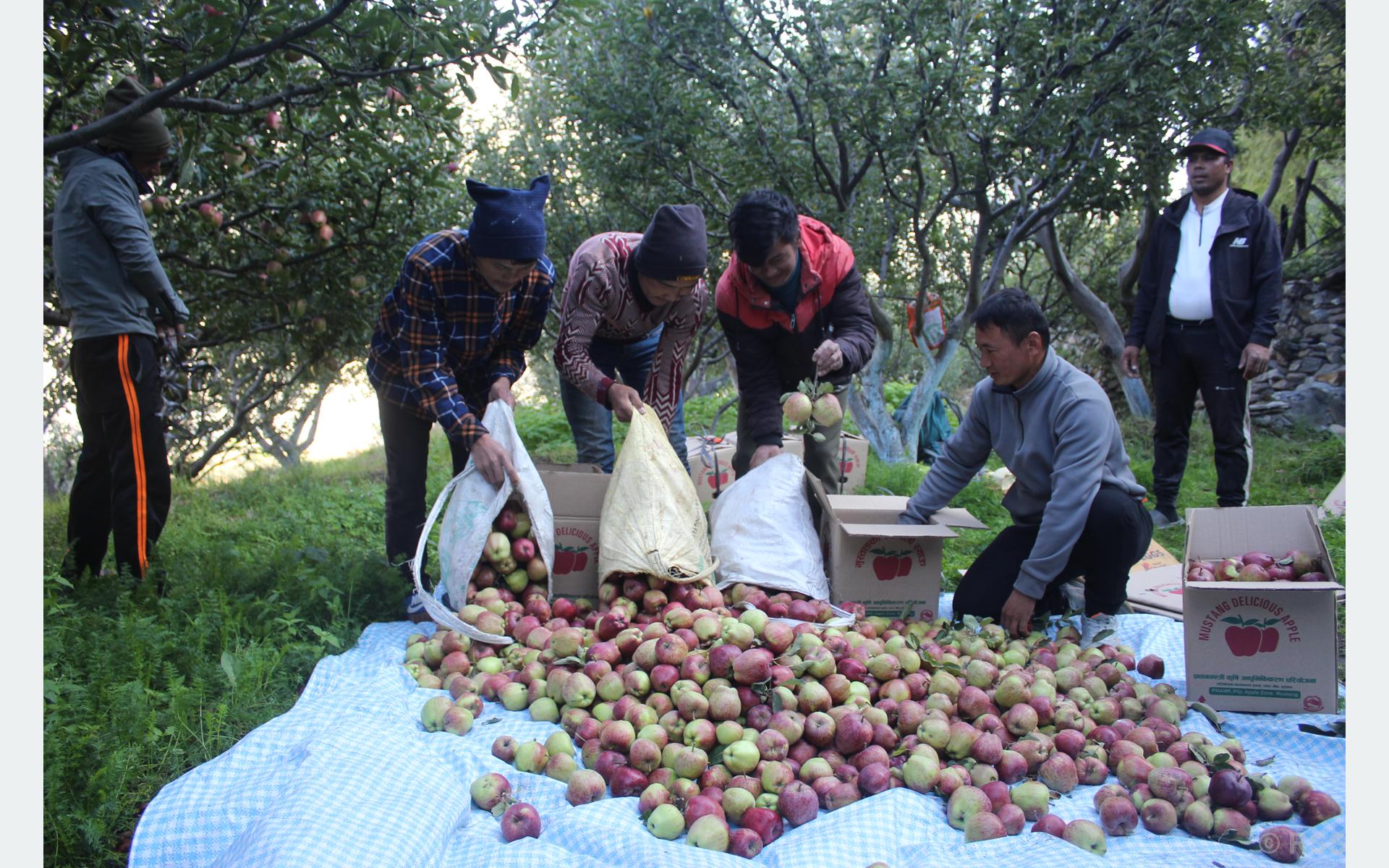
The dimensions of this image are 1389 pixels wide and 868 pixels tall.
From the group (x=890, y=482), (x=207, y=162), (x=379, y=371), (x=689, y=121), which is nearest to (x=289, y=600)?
(x=379, y=371)

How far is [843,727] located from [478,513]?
1.56 m

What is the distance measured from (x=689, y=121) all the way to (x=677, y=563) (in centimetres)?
463

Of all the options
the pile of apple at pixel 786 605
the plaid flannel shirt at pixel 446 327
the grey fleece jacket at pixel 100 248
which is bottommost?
the pile of apple at pixel 786 605

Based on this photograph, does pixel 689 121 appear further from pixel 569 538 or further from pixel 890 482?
pixel 569 538

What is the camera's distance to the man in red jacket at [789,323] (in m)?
3.57

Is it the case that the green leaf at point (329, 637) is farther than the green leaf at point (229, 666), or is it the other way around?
the green leaf at point (329, 637)

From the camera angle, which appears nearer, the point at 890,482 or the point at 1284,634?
the point at 1284,634

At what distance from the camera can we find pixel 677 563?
3123 millimetres

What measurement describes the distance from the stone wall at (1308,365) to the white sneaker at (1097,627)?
23.1 ft

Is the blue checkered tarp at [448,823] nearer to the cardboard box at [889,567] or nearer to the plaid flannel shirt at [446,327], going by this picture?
the cardboard box at [889,567]

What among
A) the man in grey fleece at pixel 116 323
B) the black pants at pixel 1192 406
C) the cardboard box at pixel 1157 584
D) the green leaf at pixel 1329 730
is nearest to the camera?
the green leaf at pixel 1329 730

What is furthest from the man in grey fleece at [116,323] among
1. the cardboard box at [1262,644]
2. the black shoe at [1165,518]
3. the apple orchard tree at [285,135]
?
the black shoe at [1165,518]

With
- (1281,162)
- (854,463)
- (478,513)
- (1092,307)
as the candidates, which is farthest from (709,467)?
(1281,162)

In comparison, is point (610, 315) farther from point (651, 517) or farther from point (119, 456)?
point (119, 456)
